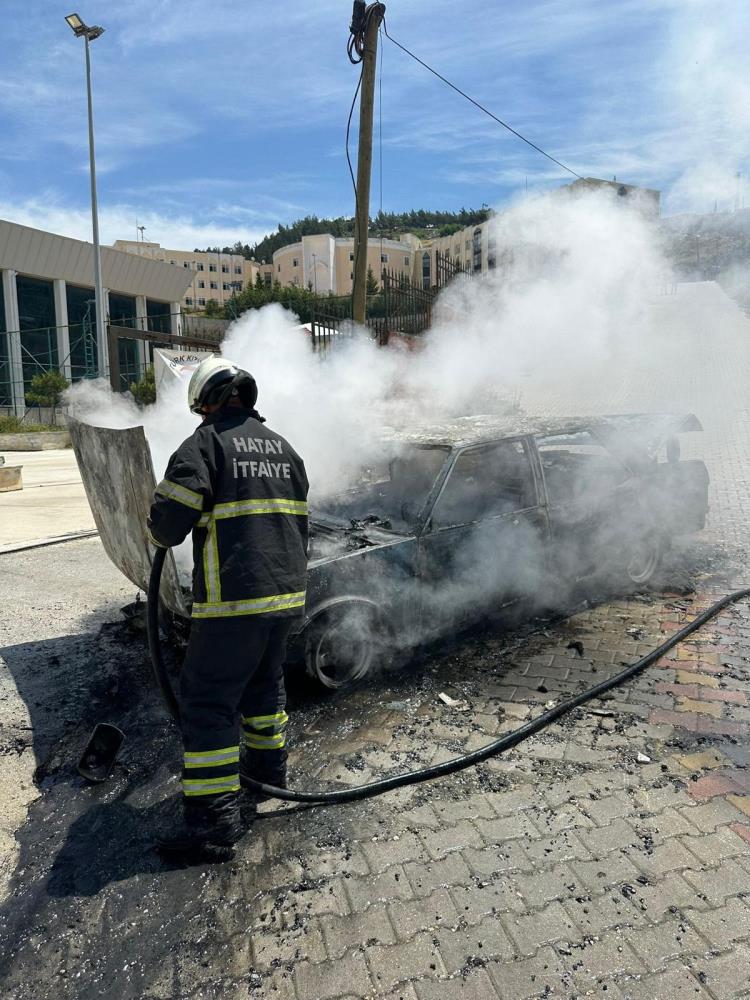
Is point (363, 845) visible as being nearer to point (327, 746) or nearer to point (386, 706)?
point (327, 746)

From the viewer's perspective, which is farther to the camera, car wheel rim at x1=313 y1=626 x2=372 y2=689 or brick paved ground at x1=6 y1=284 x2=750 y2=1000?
car wheel rim at x1=313 y1=626 x2=372 y2=689

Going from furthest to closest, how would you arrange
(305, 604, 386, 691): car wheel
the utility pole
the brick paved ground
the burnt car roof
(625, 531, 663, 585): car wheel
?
1. the utility pole
2. (625, 531, 663, 585): car wheel
3. the burnt car roof
4. (305, 604, 386, 691): car wheel
5. the brick paved ground

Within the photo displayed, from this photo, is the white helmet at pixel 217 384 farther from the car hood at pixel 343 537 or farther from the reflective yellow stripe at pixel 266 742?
the reflective yellow stripe at pixel 266 742

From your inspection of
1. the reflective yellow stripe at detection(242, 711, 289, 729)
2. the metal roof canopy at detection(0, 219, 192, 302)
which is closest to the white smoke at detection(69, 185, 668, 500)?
the reflective yellow stripe at detection(242, 711, 289, 729)

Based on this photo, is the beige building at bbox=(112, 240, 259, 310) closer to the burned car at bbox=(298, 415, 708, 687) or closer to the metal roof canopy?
the metal roof canopy

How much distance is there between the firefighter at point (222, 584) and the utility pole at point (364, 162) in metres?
6.95

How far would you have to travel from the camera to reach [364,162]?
8930 mm

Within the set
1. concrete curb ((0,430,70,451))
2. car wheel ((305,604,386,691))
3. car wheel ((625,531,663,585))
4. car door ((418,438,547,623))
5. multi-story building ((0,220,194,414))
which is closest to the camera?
car wheel ((305,604,386,691))

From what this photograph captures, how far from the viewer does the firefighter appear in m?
2.39

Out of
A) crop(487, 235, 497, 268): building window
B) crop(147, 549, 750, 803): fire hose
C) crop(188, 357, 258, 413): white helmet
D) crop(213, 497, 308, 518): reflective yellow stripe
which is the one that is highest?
crop(487, 235, 497, 268): building window

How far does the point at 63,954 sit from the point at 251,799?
0.89m

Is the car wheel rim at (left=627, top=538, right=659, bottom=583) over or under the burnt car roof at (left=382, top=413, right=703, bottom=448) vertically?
under

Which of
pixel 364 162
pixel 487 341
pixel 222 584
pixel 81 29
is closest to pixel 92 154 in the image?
pixel 81 29

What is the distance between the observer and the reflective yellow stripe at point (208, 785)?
2439mm
